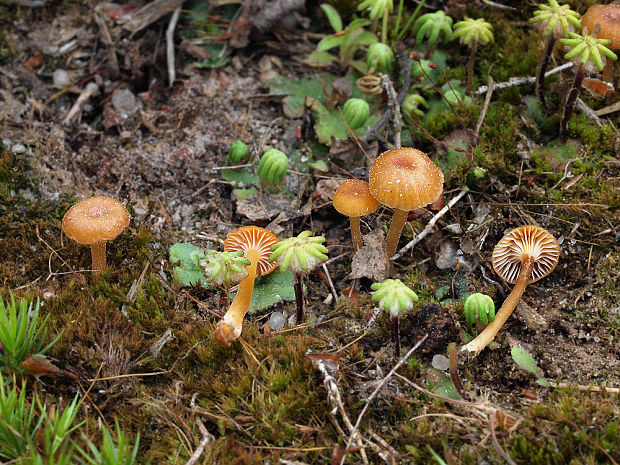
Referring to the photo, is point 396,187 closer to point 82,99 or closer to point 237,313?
point 237,313

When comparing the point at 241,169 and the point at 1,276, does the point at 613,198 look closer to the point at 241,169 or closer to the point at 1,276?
the point at 241,169

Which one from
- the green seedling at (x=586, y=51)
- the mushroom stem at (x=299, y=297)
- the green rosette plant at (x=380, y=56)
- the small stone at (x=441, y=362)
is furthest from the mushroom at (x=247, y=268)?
the green seedling at (x=586, y=51)

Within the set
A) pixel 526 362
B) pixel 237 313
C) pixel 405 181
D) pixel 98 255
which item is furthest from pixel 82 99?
pixel 526 362

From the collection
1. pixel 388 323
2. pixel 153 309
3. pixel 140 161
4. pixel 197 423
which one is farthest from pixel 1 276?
pixel 388 323

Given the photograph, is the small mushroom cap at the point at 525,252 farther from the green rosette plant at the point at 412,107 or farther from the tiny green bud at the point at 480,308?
the green rosette plant at the point at 412,107

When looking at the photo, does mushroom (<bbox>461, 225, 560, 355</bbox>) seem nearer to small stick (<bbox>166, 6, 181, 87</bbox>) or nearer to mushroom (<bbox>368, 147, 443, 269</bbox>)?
mushroom (<bbox>368, 147, 443, 269</bbox>)
